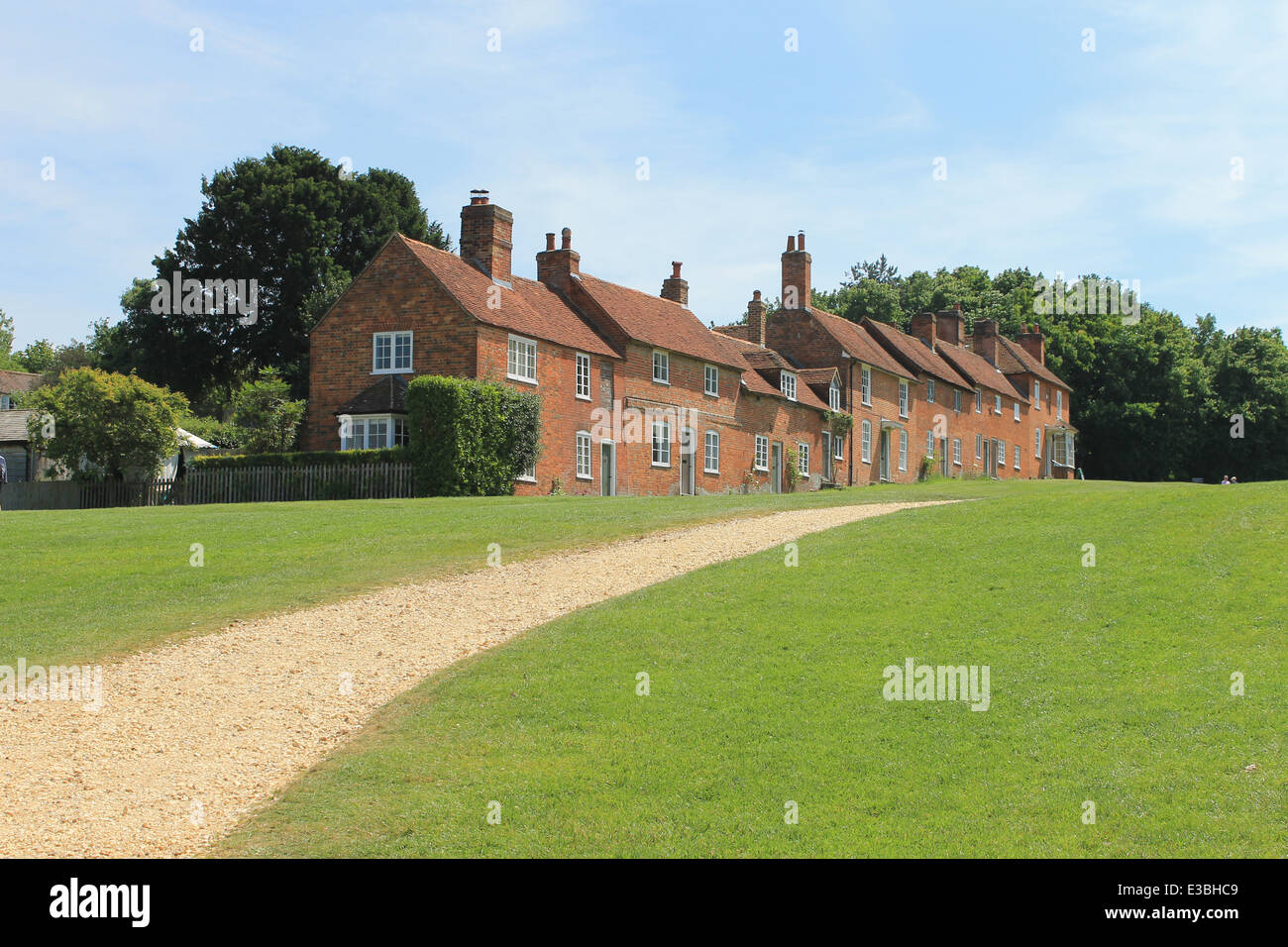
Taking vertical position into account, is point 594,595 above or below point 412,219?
below

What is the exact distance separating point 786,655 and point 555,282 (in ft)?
112

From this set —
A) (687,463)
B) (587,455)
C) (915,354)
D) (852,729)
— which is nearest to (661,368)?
(687,463)

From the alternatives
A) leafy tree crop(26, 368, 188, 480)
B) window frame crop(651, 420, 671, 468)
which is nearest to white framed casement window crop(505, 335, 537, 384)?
window frame crop(651, 420, 671, 468)

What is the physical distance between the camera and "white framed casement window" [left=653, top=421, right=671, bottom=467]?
45719mm

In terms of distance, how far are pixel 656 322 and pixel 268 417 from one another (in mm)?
15911

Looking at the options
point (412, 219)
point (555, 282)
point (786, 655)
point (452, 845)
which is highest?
point (412, 219)

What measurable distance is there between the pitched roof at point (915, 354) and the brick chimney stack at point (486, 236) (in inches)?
1171

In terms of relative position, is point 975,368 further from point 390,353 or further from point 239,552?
point 239,552

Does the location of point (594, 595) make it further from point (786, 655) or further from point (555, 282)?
point (555, 282)

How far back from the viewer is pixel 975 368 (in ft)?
241

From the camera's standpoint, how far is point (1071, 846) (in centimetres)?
934
